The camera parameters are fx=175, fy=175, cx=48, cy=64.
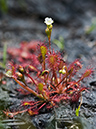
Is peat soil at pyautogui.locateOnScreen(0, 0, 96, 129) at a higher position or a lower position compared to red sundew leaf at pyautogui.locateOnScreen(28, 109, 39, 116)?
higher

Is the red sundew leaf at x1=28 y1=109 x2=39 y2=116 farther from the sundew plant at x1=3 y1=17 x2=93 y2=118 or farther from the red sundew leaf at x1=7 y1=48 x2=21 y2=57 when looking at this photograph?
the red sundew leaf at x1=7 y1=48 x2=21 y2=57

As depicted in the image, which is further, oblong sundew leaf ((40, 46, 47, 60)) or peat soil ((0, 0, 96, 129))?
peat soil ((0, 0, 96, 129))

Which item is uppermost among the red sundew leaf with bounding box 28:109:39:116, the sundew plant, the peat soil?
the peat soil

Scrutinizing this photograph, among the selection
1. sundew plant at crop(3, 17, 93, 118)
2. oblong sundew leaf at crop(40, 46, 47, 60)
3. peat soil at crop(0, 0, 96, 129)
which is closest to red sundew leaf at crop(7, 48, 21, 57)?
peat soil at crop(0, 0, 96, 129)

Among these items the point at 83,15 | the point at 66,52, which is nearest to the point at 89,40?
the point at 66,52

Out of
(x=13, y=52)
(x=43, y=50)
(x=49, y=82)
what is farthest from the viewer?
(x=13, y=52)

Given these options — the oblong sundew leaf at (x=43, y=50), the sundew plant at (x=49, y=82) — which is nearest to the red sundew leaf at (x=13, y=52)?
the sundew plant at (x=49, y=82)

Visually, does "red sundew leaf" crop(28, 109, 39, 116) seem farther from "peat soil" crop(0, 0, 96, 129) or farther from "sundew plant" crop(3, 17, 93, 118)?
"peat soil" crop(0, 0, 96, 129)

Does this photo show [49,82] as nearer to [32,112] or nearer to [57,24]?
[32,112]

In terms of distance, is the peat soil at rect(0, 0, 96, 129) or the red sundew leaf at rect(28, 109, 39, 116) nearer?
the red sundew leaf at rect(28, 109, 39, 116)

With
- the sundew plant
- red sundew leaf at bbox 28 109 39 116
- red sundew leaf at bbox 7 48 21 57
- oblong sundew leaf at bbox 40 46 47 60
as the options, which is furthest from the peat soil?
red sundew leaf at bbox 28 109 39 116

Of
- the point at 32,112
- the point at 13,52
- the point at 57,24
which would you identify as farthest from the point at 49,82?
the point at 57,24

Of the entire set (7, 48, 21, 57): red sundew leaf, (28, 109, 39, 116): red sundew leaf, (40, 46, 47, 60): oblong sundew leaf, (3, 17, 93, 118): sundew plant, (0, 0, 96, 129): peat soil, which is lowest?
(28, 109, 39, 116): red sundew leaf
